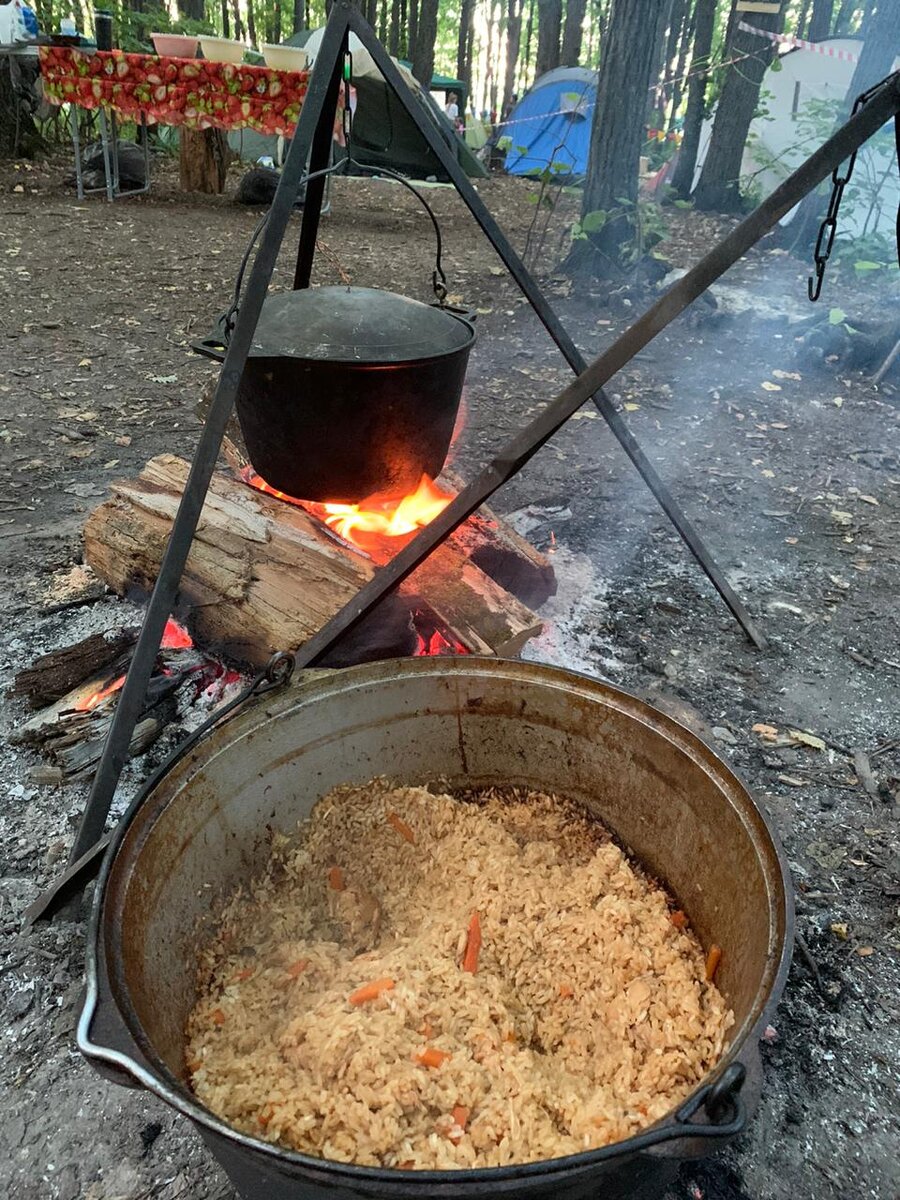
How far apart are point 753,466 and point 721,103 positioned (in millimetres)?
9567

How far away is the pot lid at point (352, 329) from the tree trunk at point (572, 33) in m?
19.6

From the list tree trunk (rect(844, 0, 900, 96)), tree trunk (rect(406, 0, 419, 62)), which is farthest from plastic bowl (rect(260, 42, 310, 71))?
tree trunk (rect(406, 0, 419, 62))

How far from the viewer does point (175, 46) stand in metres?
8.20

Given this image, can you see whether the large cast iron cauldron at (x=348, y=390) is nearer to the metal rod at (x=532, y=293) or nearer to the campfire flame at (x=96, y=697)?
the metal rod at (x=532, y=293)

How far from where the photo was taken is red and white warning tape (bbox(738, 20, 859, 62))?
1107 cm

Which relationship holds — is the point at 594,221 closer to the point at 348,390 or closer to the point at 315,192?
the point at 315,192

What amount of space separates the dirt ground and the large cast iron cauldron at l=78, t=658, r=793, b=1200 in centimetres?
31

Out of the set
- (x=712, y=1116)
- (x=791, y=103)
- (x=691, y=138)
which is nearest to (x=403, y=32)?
(x=691, y=138)

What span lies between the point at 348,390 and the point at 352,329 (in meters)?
0.22

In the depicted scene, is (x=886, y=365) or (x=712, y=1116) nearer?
(x=712, y=1116)

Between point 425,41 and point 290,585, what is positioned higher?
point 425,41

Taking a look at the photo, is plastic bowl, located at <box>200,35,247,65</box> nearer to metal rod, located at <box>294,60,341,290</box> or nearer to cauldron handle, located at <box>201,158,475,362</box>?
metal rod, located at <box>294,60,341,290</box>

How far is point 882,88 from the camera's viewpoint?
185 centimetres

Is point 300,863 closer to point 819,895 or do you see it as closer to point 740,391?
point 819,895
